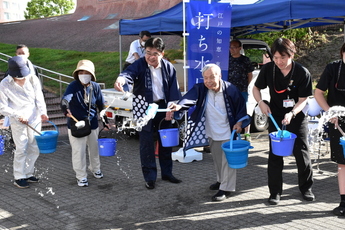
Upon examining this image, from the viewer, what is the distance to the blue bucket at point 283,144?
4.76 meters

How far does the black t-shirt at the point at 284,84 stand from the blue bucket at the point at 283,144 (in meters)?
0.41

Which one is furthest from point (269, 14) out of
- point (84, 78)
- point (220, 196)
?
point (220, 196)

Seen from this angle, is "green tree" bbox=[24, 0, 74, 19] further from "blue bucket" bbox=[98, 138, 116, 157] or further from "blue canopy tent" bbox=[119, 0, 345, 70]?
"blue bucket" bbox=[98, 138, 116, 157]

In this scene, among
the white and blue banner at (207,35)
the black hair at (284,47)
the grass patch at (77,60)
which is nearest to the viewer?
the black hair at (284,47)

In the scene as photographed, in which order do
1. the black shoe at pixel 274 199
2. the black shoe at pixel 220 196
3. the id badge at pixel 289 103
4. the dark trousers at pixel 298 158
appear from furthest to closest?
the black shoe at pixel 220 196 → the black shoe at pixel 274 199 → the dark trousers at pixel 298 158 → the id badge at pixel 289 103

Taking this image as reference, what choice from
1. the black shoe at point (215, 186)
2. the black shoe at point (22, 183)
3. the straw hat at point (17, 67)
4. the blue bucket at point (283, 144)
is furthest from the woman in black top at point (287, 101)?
the black shoe at point (22, 183)

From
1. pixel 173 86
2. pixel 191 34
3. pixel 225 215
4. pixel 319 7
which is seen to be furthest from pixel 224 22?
pixel 225 215

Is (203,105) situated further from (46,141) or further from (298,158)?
(46,141)

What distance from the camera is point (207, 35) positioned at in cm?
731

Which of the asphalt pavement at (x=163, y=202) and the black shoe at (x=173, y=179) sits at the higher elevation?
the black shoe at (x=173, y=179)

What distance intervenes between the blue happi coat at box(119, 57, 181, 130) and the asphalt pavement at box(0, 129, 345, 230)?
107 cm

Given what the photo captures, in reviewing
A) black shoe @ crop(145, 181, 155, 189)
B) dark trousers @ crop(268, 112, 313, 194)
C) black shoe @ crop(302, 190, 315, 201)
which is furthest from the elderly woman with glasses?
black shoe @ crop(145, 181, 155, 189)

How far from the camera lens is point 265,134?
404 inches

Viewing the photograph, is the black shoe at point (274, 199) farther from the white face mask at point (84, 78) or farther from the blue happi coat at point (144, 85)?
the white face mask at point (84, 78)
